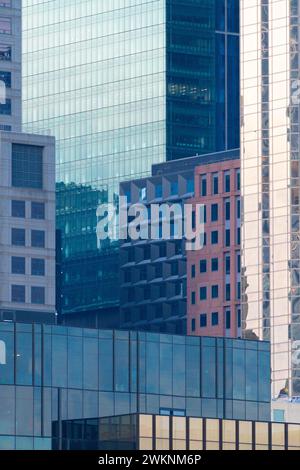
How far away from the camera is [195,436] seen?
149 m

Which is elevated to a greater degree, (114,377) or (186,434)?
(114,377)

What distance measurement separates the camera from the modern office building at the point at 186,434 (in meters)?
148

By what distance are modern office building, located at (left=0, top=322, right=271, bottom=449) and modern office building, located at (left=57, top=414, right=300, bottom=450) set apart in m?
10.1

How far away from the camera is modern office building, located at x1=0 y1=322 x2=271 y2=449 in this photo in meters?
166

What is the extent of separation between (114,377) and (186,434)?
2630 cm

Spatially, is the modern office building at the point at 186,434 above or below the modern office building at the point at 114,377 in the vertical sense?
below

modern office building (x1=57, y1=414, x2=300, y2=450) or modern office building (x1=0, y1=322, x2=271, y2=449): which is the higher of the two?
modern office building (x1=0, y1=322, x2=271, y2=449)

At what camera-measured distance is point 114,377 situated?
175 metres

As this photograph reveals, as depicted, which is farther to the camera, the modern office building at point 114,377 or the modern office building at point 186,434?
the modern office building at point 114,377

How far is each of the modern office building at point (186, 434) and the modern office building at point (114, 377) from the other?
1013cm

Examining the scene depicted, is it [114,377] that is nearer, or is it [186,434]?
[186,434]
